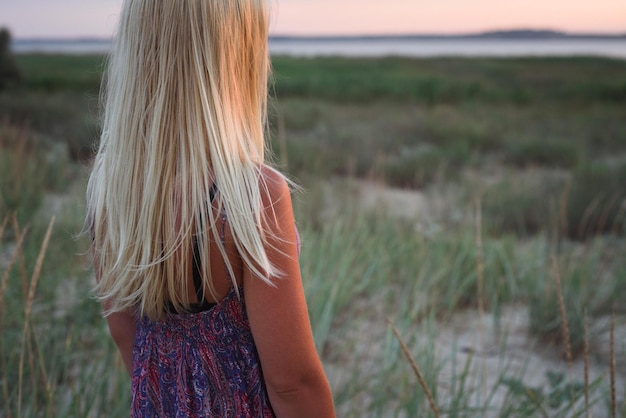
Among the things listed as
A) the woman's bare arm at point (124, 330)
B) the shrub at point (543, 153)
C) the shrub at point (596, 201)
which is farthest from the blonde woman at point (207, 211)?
the shrub at point (543, 153)

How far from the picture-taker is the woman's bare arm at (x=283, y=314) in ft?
3.33

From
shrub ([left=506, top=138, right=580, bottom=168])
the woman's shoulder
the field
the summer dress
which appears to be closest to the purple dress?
the summer dress

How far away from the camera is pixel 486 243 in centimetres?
419

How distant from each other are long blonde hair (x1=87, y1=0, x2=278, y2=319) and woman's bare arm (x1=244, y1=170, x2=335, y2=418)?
1.1 inches

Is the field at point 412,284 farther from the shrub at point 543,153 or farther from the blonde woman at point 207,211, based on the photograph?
the blonde woman at point 207,211

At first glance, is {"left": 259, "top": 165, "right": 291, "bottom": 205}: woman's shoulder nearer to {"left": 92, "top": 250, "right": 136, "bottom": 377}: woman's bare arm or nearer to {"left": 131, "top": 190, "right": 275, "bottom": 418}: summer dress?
{"left": 131, "top": 190, "right": 275, "bottom": 418}: summer dress

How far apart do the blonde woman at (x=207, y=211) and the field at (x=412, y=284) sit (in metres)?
0.39

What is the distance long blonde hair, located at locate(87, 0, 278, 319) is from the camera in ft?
3.33

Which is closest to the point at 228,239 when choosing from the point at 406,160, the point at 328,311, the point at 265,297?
the point at 265,297

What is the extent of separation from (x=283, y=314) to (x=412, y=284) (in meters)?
2.57

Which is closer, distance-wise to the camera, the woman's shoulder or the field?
the woman's shoulder

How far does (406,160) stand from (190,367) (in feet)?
24.6

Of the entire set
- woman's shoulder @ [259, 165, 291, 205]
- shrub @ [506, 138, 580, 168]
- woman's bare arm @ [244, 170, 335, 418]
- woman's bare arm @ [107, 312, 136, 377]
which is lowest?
shrub @ [506, 138, 580, 168]

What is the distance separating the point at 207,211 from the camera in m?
1.02
